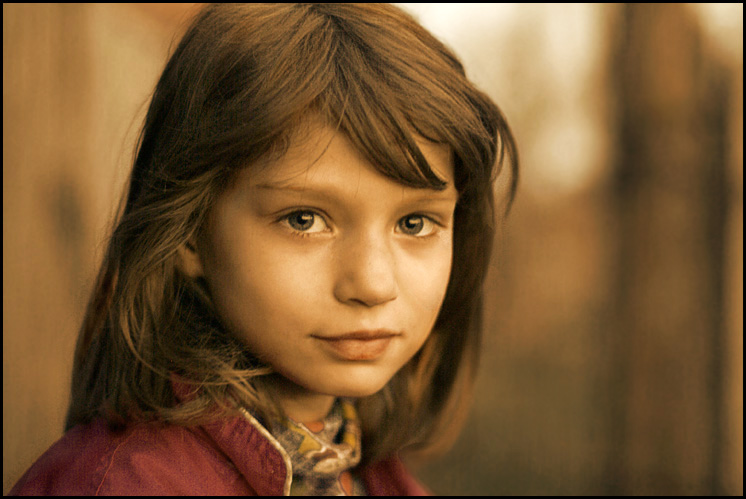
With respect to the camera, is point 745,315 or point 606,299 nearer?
point 745,315

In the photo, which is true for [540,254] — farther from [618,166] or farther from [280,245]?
[280,245]

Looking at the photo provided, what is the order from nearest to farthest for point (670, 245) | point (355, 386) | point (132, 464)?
point (132, 464)
point (355, 386)
point (670, 245)

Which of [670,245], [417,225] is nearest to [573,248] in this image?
[670,245]

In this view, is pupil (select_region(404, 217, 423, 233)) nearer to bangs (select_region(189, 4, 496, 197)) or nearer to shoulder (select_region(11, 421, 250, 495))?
bangs (select_region(189, 4, 496, 197))

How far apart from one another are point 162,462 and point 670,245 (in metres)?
2.36

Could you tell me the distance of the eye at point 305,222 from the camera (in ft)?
3.28

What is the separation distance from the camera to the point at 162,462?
0.95 metres

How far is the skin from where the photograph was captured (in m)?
0.97

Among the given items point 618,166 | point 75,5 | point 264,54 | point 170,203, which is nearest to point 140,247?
point 170,203

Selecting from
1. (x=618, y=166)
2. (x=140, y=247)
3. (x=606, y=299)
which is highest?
(x=618, y=166)

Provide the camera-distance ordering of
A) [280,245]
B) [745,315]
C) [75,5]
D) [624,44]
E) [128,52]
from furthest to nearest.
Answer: [624,44], [745,315], [128,52], [75,5], [280,245]

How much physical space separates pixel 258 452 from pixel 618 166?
2.30 meters

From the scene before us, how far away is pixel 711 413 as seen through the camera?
263 cm

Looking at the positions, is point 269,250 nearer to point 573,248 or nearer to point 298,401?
point 298,401
